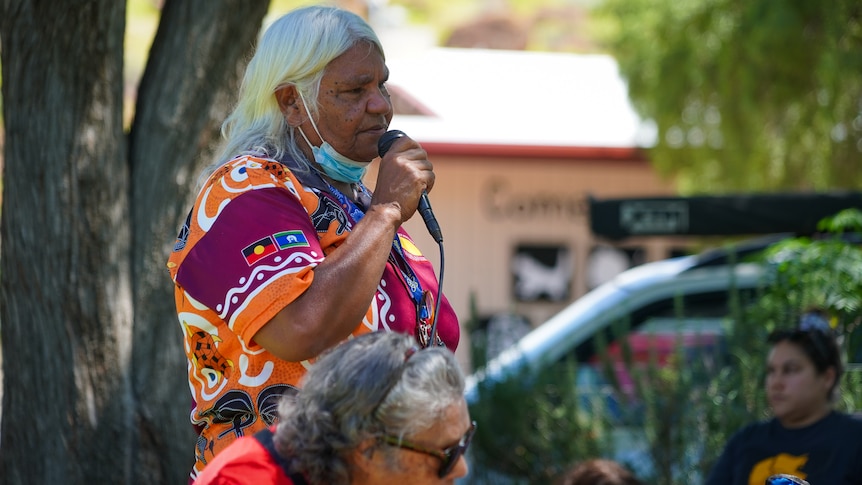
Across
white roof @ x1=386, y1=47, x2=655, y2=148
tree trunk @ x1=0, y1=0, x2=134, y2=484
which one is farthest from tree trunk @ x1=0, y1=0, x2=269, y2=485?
white roof @ x1=386, y1=47, x2=655, y2=148

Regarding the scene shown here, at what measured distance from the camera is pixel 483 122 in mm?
14820

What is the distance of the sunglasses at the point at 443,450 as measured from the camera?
6.32 feet

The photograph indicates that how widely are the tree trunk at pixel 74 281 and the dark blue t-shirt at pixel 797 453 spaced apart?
6.70 feet

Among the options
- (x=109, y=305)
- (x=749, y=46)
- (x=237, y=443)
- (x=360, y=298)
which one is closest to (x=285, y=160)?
(x=360, y=298)

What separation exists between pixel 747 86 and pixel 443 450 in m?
9.64

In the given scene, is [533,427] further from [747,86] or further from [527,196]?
[527,196]

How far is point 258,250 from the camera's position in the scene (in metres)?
2.27

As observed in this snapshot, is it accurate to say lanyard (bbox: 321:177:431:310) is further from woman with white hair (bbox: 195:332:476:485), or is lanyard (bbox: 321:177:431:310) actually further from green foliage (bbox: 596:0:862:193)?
green foliage (bbox: 596:0:862:193)

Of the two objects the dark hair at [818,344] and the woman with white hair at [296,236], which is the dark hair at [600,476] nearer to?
the dark hair at [818,344]

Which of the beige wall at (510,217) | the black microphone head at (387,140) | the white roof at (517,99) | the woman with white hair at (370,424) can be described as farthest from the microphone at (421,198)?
the beige wall at (510,217)

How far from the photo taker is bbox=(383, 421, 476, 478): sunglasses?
1.93 meters


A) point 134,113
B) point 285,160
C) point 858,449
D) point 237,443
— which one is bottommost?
Answer: point 858,449

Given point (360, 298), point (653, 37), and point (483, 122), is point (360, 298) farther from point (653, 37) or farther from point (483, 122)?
point (483, 122)

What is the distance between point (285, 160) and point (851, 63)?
26.9 ft
